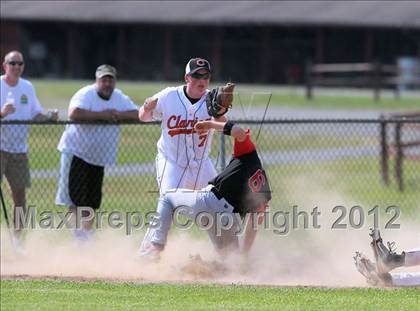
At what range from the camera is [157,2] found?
1879 inches

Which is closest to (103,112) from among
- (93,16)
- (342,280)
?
(342,280)

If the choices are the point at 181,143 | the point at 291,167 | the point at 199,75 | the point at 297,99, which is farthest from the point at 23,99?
the point at 297,99

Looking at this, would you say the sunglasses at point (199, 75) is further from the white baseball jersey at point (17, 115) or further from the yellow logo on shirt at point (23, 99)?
the yellow logo on shirt at point (23, 99)

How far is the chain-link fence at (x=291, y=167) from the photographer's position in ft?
43.7

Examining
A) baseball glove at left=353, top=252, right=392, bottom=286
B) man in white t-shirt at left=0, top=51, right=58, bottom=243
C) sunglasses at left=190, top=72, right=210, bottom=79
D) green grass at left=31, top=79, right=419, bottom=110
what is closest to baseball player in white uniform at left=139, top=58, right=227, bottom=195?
sunglasses at left=190, top=72, right=210, bottom=79

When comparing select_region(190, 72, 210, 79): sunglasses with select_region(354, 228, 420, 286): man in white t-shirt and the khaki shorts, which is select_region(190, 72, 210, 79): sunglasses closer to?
select_region(354, 228, 420, 286): man in white t-shirt

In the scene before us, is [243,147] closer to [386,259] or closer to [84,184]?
[386,259]

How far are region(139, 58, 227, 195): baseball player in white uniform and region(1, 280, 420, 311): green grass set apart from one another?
4.29 ft

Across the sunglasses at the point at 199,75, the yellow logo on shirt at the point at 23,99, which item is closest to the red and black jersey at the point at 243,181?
the sunglasses at the point at 199,75

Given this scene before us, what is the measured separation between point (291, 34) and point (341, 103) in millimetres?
13127

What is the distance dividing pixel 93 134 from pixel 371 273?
414 centimetres

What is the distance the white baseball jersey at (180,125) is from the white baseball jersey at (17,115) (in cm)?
235

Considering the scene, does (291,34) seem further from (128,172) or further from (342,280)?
(342,280)

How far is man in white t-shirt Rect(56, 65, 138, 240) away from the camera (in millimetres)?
11945
